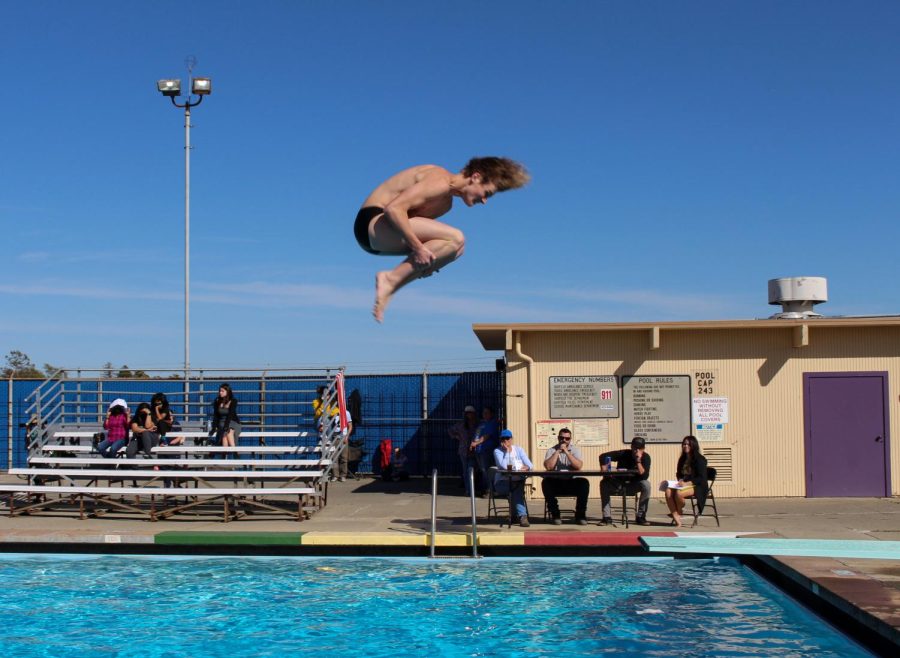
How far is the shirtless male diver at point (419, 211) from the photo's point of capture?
14.5 ft

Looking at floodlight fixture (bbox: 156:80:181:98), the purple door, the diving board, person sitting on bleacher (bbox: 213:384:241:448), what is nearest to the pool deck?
the diving board

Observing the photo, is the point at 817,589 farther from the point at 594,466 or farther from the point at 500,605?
the point at 594,466

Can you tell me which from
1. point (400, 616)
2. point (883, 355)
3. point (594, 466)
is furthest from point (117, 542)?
point (883, 355)

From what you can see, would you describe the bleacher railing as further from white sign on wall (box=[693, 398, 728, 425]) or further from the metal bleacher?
white sign on wall (box=[693, 398, 728, 425])

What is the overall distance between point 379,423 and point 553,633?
1294 cm

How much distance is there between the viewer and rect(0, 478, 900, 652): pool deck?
10391 mm

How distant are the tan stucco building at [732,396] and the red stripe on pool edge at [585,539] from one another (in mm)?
Answer: 4346

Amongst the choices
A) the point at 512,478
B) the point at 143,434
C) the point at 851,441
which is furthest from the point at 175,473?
the point at 851,441

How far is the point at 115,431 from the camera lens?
657 inches

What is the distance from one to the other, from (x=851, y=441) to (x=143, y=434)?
1182cm

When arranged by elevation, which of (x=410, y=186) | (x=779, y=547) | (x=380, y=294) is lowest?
(x=779, y=547)

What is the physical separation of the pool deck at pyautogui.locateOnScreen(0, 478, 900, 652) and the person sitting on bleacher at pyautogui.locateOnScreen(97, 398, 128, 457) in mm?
1548

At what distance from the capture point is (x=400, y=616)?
32.8ft

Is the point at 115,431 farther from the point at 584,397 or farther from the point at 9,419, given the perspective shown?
the point at 584,397
